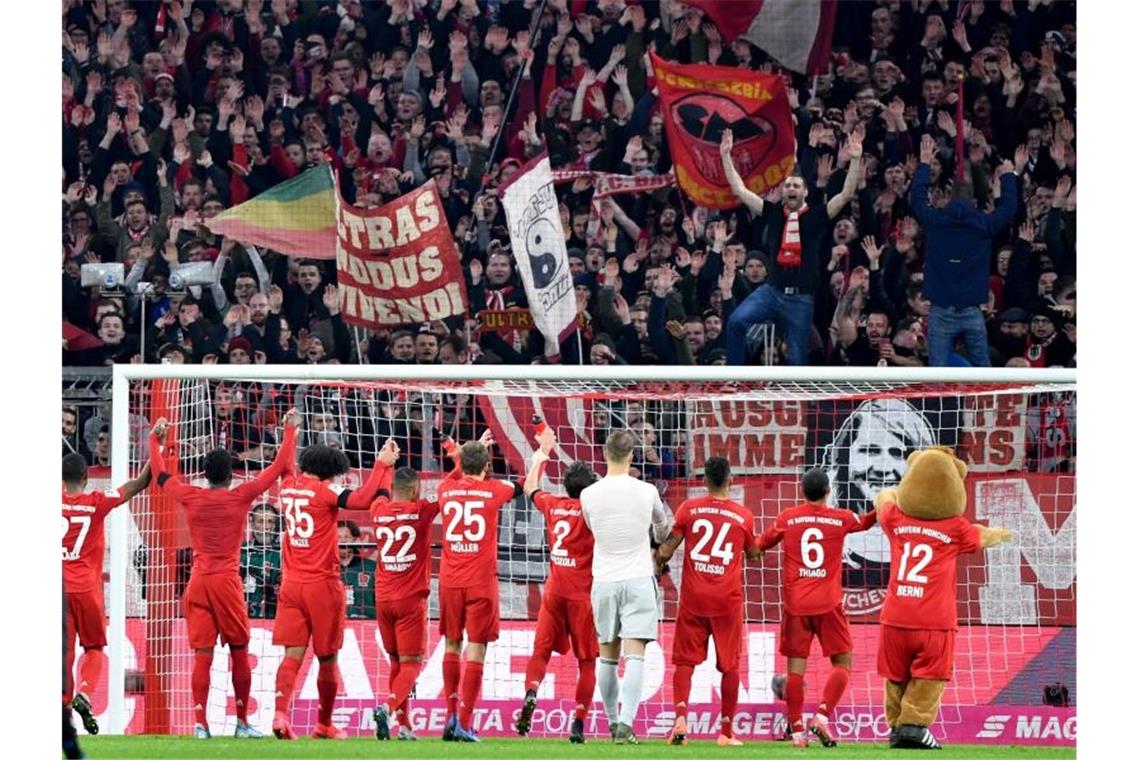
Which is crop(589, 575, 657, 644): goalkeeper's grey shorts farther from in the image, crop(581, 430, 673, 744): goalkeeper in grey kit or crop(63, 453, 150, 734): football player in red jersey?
crop(63, 453, 150, 734): football player in red jersey

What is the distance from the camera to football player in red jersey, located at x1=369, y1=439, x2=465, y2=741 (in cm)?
951

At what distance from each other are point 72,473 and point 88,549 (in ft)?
1.39

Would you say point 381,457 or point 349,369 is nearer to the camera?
point 381,457

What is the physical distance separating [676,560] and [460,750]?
12.1ft

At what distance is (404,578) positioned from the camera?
31.3 feet

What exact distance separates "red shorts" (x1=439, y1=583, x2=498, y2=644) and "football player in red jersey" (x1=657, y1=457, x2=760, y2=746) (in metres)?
0.95

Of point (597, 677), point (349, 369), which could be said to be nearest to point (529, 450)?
point (349, 369)

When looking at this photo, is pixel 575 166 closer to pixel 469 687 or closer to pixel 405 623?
pixel 405 623

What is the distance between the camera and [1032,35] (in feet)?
52.3

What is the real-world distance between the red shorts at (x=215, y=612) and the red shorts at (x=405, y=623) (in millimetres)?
754

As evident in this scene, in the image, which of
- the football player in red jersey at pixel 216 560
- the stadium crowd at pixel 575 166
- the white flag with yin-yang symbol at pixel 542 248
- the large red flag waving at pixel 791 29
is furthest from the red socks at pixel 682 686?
the large red flag waving at pixel 791 29

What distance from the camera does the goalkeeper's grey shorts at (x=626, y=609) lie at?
8.88m

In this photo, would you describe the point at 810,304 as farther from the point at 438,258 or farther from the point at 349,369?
the point at 349,369

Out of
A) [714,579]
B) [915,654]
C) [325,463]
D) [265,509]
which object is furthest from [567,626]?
[265,509]
